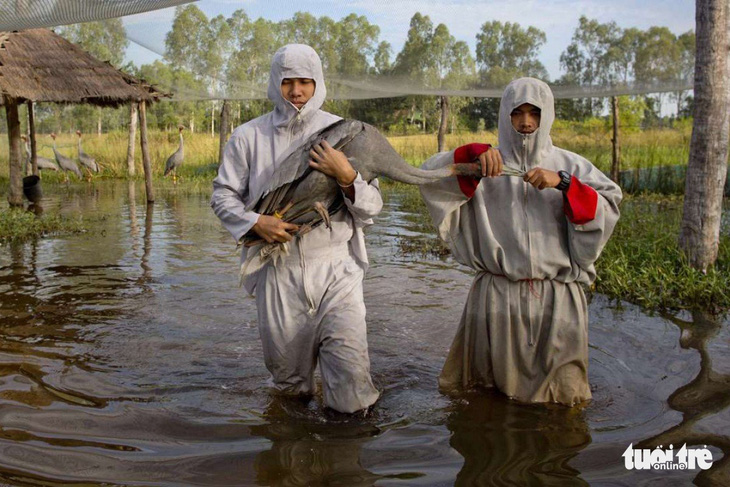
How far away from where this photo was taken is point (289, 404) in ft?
11.8

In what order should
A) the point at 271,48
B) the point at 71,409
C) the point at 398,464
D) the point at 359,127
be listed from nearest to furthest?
the point at 398,464, the point at 359,127, the point at 71,409, the point at 271,48

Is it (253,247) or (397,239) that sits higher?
(253,247)

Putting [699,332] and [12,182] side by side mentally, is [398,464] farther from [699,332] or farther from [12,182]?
[12,182]

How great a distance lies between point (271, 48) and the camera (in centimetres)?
950

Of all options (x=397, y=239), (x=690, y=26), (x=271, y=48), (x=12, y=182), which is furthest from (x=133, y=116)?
(x=690, y=26)

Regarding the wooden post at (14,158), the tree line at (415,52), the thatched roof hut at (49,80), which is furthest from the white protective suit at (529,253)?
the wooden post at (14,158)

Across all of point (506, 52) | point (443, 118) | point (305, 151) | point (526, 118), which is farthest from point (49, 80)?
point (526, 118)

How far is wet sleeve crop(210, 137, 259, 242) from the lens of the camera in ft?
10.5

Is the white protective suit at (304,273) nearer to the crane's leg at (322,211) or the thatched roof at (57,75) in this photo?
the crane's leg at (322,211)

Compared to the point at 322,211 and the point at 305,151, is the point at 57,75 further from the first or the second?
the point at 322,211

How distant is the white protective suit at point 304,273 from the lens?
3.23 metres

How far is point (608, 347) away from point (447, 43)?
543cm

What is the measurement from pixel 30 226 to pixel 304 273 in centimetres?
745

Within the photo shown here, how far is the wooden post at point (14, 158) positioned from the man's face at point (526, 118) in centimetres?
1093
